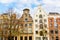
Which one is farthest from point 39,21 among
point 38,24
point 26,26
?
point 26,26

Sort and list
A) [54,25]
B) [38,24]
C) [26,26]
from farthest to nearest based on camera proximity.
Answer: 1. [26,26]
2. [38,24]
3. [54,25]

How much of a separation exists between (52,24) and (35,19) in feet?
14.3

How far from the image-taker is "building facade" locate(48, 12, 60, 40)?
4234 centimetres

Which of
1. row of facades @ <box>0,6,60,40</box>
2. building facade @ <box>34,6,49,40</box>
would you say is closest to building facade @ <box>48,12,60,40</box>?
row of facades @ <box>0,6,60,40</box>

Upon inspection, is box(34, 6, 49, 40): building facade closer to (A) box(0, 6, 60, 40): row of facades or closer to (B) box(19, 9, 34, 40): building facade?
(A) box(0, 6, 60, 40): row of facades

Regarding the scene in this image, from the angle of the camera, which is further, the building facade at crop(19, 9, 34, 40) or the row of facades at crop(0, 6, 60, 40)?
the building facade at crop(19, 9, 34, 40)

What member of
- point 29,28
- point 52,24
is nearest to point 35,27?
point 29,28

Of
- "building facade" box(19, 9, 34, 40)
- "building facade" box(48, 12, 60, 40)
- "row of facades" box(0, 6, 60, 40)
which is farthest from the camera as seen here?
"building facade" box(19, 9, 34, 40)

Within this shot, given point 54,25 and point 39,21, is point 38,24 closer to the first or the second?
point 39,21

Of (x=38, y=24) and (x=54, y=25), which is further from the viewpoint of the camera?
(x=38, y=24)

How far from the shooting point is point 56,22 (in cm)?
4269

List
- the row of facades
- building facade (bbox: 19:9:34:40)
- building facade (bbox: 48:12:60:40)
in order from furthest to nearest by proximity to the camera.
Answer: building facade (bbox: 19:9:34:40) < the row of facades < building facade (bbox: 48:12:60:40)

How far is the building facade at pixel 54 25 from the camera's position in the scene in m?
42.3

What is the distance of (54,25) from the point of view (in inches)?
1676
